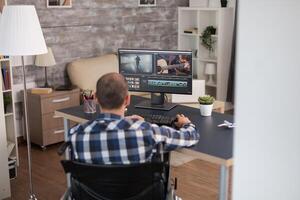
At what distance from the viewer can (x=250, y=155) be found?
2.11 feet

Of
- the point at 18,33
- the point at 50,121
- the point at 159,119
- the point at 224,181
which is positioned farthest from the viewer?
the point at 50,121

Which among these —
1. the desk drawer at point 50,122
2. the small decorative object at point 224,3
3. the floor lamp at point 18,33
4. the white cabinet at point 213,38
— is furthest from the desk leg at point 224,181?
the small decorative object at point 224,3

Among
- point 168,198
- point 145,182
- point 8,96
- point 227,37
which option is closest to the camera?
point 145,182

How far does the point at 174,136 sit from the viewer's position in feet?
7.17

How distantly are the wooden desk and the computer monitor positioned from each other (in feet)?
0.49

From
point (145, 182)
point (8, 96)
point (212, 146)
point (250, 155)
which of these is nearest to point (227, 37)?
point (8, 96)

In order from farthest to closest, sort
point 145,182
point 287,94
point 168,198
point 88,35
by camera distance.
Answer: point 88,35 → point 168,198 → point 145,182 → point 287,94

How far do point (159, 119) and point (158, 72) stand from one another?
484 mm

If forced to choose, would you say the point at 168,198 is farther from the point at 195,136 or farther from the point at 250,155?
the point at 250,155

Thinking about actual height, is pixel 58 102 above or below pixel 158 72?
below

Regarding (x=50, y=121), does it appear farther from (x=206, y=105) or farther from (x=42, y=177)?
(x=206, y=105)

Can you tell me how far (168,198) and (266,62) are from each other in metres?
1.70

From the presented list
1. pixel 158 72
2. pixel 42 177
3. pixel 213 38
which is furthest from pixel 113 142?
pixel 213 38

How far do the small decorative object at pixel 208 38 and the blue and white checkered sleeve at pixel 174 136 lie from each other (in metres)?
3.99
